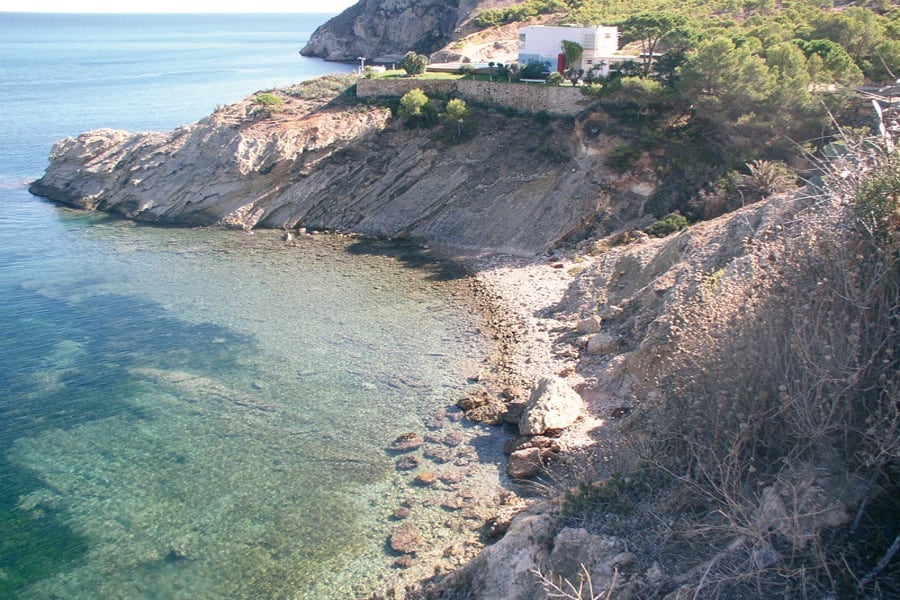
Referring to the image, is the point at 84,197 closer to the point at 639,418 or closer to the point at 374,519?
the point at 374,519

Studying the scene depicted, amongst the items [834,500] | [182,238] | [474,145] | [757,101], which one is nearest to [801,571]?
[834,500]

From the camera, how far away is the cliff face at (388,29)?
319ft

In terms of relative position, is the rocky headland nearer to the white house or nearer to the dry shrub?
the dry shrub

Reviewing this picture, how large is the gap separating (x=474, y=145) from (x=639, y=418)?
3019 centimetres

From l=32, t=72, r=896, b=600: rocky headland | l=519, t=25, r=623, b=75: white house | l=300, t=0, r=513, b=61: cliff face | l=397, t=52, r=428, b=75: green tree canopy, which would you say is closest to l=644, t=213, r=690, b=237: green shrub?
l=32, t=72, r=896, b=600: rocky headland

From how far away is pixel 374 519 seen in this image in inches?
728

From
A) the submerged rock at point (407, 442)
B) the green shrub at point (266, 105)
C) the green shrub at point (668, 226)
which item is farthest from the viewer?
→ the green shrub at point (266, 105)

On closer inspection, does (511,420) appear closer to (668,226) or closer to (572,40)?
(668,226)

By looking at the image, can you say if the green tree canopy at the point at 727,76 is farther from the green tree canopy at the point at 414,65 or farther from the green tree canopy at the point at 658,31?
the green tree canopy at the point at 414,65

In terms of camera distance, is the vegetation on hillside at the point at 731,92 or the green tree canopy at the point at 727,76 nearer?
the vegetation on hillside at the point at 731,92

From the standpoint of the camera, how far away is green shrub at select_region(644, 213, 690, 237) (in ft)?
112

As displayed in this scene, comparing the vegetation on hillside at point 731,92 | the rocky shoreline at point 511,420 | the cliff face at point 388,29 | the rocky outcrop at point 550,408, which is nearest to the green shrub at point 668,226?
the vegetation on hillside at point 731,92

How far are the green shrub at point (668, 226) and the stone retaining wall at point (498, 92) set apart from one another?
10587mm

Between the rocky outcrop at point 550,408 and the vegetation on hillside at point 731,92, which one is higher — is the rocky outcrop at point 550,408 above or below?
below
